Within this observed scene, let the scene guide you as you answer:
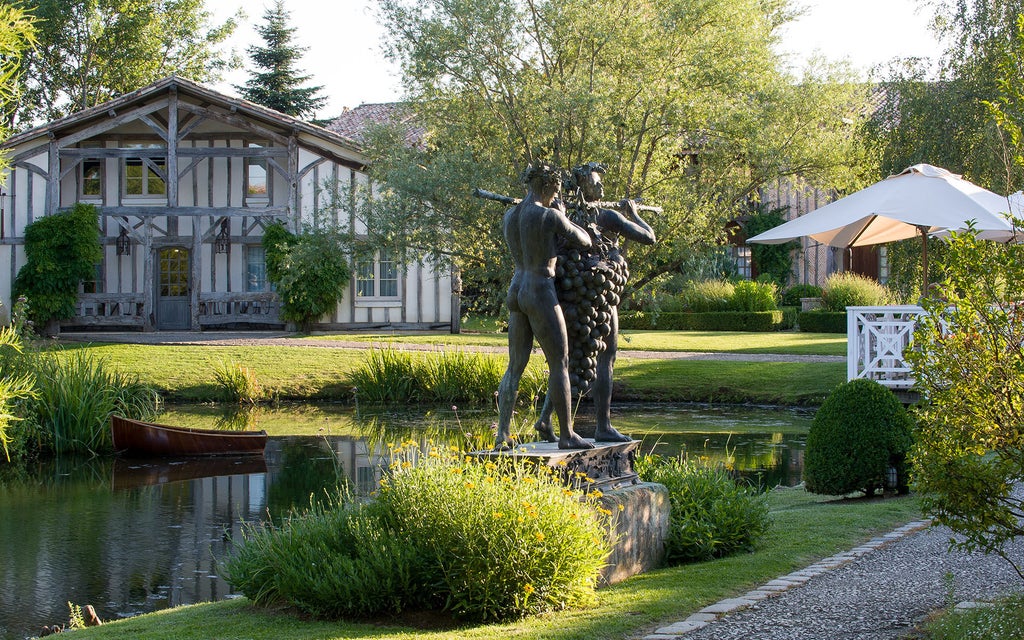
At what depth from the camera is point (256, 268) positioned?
96.1 feet

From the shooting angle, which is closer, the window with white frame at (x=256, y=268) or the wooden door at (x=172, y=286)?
the window with white frame at (x=256, y=268)

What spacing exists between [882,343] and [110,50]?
3010 centimetres

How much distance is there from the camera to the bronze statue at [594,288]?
7039mm

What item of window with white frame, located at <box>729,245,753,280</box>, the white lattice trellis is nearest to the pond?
the white lattice trellis

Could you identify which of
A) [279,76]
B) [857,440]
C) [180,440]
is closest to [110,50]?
[279,76]

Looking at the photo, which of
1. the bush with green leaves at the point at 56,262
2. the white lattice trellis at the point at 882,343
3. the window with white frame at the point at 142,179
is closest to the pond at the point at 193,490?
the white lattice trellis at the point at 882,343

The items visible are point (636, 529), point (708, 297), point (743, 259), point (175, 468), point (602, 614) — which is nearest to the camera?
point (602, 614)

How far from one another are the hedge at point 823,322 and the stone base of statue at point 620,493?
73.1 ft

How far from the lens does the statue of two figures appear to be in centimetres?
682

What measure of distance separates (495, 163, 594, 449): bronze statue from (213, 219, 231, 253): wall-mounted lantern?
75.2ft

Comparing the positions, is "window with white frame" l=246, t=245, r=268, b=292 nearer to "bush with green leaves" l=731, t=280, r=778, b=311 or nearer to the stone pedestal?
"bush with green leaves" l=731, t=280, r=778, b=311

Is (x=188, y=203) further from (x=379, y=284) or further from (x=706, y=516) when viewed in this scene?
(x=706, y=516)

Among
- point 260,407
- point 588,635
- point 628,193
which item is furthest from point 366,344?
point 588,635

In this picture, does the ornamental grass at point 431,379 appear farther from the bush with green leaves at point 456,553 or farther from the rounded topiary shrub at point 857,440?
the bush with green leaves at point 456,553
